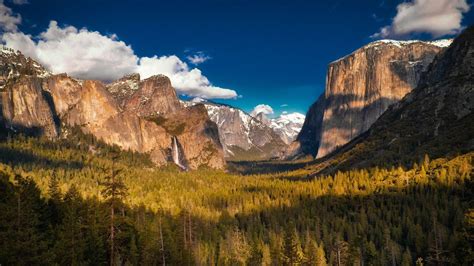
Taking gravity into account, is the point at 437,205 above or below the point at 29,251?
below

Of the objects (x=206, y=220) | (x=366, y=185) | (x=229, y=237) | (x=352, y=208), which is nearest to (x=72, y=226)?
(x=229, y=237)

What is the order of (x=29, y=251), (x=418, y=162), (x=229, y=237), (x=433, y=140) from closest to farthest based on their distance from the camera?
(x=29, y=251), (x=229, y=237), (x=418, y=162), (x=433, y=140)

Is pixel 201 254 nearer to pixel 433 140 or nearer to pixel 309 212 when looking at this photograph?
pixel 309 212

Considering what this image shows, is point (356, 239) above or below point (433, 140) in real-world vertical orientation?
below

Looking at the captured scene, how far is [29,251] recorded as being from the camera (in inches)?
1350

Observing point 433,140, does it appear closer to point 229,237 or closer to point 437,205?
point 437,205

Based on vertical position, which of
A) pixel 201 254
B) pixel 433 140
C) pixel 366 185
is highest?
pixel 433 140

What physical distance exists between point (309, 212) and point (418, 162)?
57.7m

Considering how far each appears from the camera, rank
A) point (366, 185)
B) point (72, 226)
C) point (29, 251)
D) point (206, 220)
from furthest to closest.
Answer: point (366, 185)
point (206, 220)
point (72, 226)
point (29, 251)

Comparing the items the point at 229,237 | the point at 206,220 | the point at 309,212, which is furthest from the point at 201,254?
the point at 309,212

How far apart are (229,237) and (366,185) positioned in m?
63.6

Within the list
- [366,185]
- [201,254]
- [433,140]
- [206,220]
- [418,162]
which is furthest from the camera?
[433,140]

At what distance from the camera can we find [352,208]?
148500 millimetres

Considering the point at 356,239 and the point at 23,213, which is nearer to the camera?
the point at 23,213
